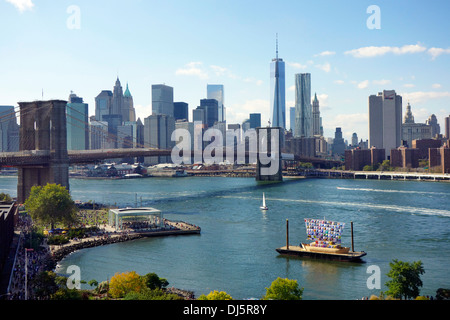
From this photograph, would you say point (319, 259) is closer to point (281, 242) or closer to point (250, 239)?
point (281, 242)

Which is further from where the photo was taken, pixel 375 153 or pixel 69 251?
pixel 375 153

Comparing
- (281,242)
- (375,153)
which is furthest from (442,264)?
(375,153)

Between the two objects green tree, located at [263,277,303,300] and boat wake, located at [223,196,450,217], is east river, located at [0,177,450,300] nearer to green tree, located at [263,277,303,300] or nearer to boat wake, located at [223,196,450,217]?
boat wake, located at [223,196,450,217]

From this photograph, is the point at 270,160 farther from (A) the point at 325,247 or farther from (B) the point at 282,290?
(B) the point at 282,290

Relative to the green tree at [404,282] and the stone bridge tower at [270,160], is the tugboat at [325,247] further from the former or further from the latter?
the stone bridge tower at [270,160]

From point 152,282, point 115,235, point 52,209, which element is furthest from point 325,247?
point 52,209
